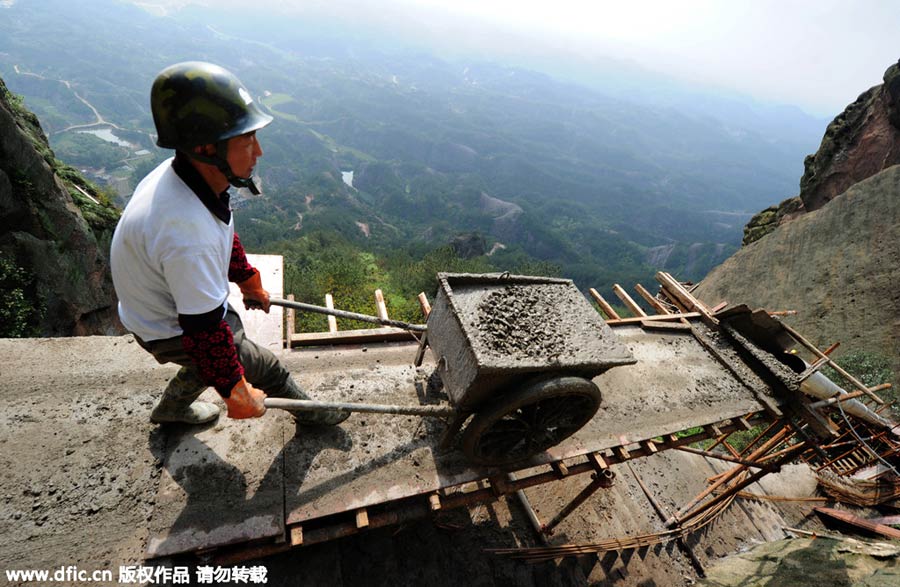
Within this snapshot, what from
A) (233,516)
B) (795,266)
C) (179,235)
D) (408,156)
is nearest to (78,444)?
(233,516)

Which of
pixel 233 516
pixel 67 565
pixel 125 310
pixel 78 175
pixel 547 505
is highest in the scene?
pixel 125 310

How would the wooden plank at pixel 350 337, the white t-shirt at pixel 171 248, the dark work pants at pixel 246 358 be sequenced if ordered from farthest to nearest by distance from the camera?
1. the wooden plank at pixel 350 337
2. the dark work pants at pixel 246 358
3. the white t-shirt at pixel 171 248

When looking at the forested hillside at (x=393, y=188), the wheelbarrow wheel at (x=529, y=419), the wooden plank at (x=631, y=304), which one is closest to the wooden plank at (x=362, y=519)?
the wheelbarrow wheel at (x=529, y=419)

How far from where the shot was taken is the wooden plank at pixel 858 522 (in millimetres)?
6028

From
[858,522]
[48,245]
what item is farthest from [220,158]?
[858,522]

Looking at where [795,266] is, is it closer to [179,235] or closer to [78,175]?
[179,235]

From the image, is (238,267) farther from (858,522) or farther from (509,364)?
(858,522)

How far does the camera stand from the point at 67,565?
2.89 m

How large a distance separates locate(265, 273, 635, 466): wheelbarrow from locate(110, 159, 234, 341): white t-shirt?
97cm

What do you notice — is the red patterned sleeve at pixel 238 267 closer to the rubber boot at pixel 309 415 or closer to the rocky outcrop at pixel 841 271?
the rubber boot at pixel 309 415

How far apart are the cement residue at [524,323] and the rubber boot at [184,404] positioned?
243 centimetres

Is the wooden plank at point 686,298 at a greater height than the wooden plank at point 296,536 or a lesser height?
greater

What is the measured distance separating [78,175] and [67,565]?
50.7 feet

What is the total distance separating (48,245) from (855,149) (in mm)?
32155
